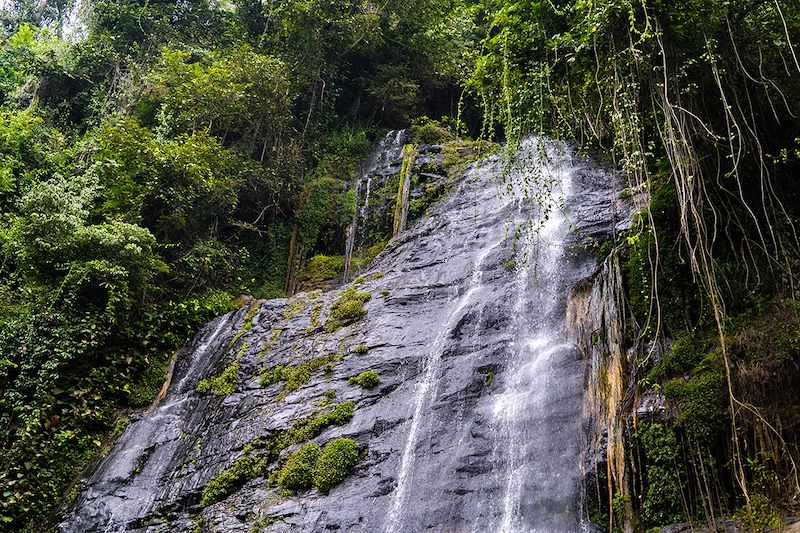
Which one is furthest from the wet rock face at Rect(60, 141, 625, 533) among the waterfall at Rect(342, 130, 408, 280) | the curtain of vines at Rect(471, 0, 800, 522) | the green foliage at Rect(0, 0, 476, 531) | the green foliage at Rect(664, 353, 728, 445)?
the waterfall at Rect(342, 130, 408, 280)

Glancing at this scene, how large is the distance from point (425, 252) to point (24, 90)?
13.2 metres

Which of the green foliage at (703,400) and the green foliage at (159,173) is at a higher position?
the green foliage at (159,173)

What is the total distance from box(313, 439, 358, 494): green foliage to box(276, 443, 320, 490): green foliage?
0.09 meters

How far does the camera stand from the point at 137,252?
34.5 ft

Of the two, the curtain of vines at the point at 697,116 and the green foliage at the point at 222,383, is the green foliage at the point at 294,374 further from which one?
the curtain of vines at the point at 697,116

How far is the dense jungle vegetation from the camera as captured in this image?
5309mm

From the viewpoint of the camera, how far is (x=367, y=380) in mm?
8250

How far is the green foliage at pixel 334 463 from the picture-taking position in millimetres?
7172

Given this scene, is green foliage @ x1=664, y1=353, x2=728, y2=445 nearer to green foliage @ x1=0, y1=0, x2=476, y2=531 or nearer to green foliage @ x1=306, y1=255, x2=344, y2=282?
green foliage @ x1=0, y1=0, x2=476, y2=531

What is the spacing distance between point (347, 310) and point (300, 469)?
114 inches

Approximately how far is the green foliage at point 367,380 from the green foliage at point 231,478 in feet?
4.96

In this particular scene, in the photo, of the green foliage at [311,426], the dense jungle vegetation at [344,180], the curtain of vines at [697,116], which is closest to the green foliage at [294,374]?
the green foliage at [311,426]

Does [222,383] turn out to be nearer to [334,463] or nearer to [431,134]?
[334,463]

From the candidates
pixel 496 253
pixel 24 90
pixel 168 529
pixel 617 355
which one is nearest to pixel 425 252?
pixel 496 253
